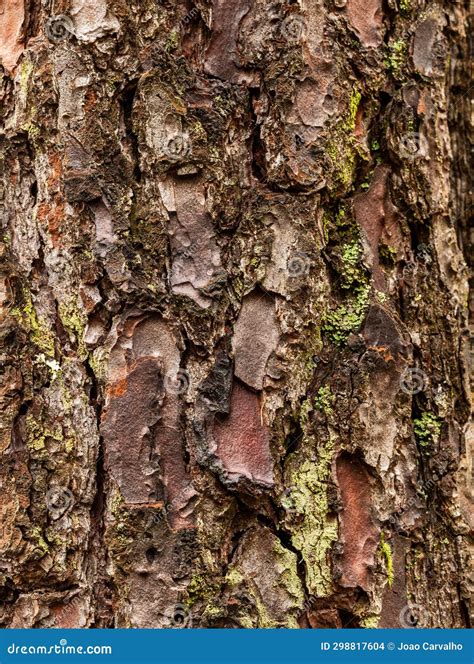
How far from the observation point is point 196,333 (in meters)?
1.27

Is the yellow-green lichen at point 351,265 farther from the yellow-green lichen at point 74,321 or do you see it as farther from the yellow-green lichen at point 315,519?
the yellow-green lichen at point 74,321

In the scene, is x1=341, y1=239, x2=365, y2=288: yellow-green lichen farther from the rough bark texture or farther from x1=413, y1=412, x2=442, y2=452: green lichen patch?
x1=413, y1=412, x2=442, y2=452: green lichen patch

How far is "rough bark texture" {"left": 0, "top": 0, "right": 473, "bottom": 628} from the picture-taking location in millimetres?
1262

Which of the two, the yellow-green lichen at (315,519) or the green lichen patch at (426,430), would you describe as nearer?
the yellow-green lichen at (315,519)

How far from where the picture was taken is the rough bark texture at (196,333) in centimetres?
126

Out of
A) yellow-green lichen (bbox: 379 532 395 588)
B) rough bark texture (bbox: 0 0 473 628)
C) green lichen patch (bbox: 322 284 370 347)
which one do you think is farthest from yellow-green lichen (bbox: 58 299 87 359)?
yellow-green lichen (bbox: 379 532 395 588)

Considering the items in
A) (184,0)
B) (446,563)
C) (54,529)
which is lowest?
(446,563)

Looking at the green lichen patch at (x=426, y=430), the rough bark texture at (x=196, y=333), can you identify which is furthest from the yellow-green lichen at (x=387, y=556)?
the green lichen patch at (x=426, y=430)

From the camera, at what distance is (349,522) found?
1.29 m

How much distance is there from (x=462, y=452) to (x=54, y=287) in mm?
897

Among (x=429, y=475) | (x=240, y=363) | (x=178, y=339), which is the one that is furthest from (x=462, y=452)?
(x=178, y=339)

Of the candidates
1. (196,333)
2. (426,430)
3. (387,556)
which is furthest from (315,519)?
(196,333)

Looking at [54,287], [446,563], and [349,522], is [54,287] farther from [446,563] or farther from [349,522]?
[446,563]

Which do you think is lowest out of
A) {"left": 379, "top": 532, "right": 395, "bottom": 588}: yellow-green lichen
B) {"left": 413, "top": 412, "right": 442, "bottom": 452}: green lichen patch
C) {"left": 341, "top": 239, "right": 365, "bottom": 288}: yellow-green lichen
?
{"left": 379, "top": 532, "right": 395, "bottom": 588}: yellow-green lichen
